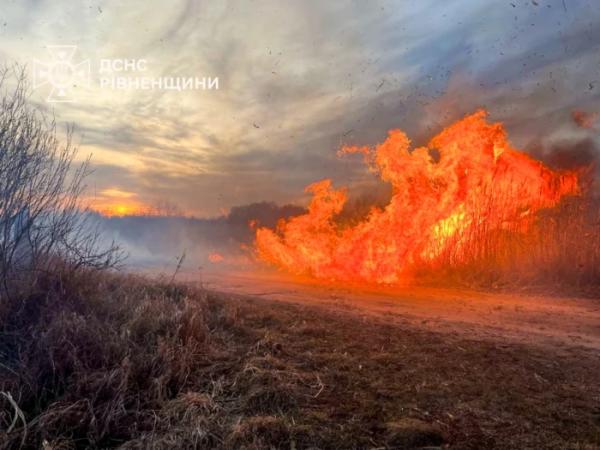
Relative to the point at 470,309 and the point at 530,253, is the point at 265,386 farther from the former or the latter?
the point at 530,253

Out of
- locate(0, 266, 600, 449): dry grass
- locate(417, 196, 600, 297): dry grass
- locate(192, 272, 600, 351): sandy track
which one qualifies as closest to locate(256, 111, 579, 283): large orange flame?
locate(417, 196, 600, 297): dry grass

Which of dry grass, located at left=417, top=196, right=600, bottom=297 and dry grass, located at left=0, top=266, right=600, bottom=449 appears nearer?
dry grass, located at left=0, top=266, right=600, bottom=449

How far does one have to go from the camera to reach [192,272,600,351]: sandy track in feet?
26.4

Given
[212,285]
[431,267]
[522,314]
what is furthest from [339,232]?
[522,314]

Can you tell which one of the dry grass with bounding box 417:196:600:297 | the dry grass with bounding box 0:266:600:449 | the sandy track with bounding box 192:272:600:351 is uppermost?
the dry grass with bounding box 417:196:600:297

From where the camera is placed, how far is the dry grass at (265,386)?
3996 mm

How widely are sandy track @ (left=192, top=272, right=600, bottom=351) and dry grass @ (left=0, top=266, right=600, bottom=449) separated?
1.04m

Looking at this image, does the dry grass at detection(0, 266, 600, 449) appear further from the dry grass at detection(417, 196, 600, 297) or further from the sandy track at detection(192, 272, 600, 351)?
the dry grass at detection(417, 196, 600, 297)

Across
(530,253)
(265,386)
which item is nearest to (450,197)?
(530,253)

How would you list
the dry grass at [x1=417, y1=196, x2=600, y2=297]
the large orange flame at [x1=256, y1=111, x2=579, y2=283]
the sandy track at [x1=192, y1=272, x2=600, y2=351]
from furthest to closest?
A: the large orange flame at [x1=256, y1=111, x2=579, y2=283], the dry grass at [x1=417, y1=196, x2=600, y2=297], the sandy track at [x1=192, y1=272, x2=600, y2=351]

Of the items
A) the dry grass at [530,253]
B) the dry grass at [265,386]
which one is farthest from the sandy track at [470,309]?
the dry grass at [530,253]

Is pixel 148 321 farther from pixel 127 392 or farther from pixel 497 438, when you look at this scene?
pixel 497 438

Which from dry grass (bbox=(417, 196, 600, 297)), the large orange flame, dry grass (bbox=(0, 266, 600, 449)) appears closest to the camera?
dry grass (bbox=(0, 266, 600, 449))

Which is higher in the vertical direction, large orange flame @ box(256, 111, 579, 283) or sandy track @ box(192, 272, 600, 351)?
large orange flame @ box(256, 111, 579, 283)
